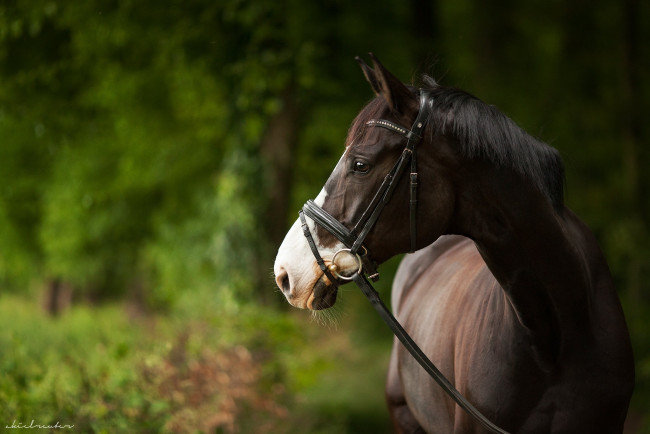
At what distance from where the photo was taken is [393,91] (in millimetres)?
2738

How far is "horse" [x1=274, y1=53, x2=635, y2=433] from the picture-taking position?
2.73 meters

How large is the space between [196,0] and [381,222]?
5.86 meters

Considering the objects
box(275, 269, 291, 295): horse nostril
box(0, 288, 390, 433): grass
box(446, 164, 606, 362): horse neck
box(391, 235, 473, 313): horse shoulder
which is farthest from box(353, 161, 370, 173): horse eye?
box(391, 235, 473, 313): horse shoulder

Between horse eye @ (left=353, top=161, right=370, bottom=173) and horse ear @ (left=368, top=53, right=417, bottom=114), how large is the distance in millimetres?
254

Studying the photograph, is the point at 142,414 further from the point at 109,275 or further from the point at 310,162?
the point at 109,275

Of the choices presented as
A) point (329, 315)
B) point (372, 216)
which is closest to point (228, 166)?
point (329, 315)

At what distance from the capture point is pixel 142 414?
189 inches

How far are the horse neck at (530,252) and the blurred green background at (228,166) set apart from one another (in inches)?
31.9

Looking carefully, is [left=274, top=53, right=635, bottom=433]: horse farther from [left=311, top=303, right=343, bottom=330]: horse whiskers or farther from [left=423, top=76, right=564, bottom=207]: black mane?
[left=311, top=303, right=343, bottom=330]: horse whiskers

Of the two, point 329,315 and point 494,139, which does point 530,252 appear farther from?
point 329,315

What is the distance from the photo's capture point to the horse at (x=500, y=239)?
2732 millimetres

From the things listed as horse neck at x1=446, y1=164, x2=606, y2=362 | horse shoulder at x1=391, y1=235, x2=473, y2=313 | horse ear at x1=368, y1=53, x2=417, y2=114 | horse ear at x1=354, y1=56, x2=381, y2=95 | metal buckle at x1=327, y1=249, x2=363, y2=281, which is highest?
horse ear at x1=354, y1=56, x2=381, y2=95

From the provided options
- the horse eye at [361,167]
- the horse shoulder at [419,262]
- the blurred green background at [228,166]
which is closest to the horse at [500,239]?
the horse eye at [361,167]

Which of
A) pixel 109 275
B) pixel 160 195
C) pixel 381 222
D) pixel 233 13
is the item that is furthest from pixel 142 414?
pixel 109 275
